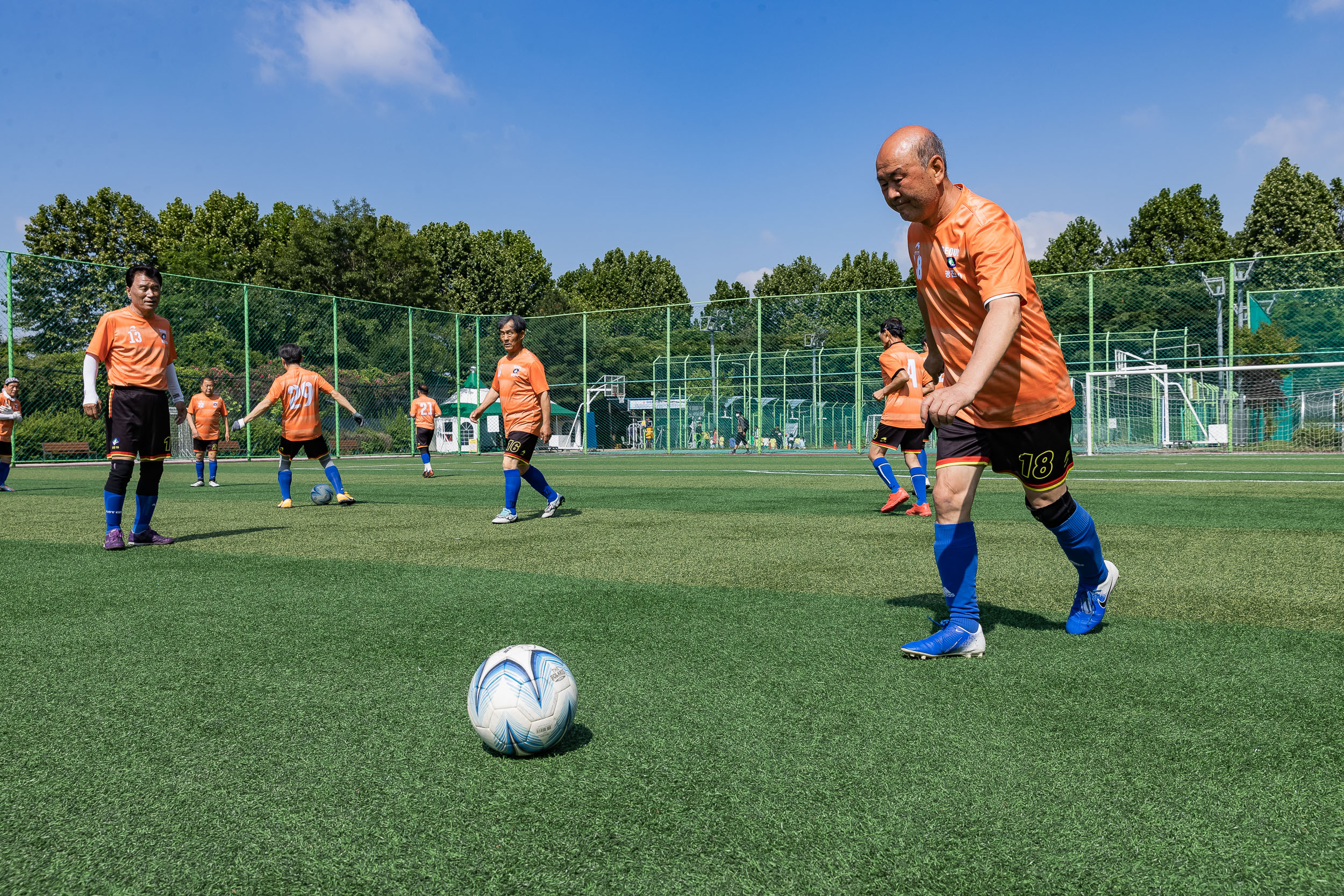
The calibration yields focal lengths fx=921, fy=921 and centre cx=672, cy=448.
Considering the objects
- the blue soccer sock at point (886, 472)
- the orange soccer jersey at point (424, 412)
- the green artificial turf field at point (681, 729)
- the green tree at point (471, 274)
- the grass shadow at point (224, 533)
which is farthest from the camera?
the green tree at point (471, 274)

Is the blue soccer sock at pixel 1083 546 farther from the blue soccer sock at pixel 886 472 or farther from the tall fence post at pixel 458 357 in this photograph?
the tall fence post at pixel 458 357

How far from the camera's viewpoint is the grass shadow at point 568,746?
2.54m

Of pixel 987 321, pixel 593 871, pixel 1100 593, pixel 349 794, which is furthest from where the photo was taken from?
pixel 1100 593

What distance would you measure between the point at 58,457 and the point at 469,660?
24425 mm

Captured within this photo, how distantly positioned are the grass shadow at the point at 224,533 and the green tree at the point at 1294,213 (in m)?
51.1

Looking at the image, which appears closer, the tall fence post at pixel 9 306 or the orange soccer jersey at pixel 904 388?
the orange soccer jersey at pixel 904 388

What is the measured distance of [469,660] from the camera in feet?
11.7

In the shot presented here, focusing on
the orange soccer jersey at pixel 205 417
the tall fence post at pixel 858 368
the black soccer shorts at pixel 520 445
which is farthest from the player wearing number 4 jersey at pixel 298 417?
the tall fence post at pixel 858 368

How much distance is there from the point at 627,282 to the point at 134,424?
66141 mm

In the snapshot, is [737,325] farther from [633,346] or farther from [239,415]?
[239,415]

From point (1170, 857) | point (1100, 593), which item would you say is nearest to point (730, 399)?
point (1100, 593)

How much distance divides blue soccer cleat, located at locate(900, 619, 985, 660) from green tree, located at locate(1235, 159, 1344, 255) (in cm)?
5187

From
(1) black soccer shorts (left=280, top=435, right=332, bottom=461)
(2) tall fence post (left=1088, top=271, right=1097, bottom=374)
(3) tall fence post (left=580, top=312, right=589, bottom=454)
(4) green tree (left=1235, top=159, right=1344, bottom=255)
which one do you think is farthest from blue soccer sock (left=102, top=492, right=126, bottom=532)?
(4) green tree (left=1235, top=159, right=1344, bottom=255)

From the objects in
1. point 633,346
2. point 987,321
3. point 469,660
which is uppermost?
point 633,346
